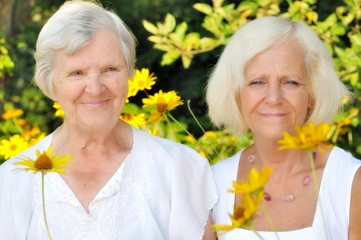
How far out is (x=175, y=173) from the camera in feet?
9.25

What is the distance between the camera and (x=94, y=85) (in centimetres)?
261

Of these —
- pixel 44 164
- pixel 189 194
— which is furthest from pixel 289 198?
pixel 44 164

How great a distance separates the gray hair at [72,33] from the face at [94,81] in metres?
0.02

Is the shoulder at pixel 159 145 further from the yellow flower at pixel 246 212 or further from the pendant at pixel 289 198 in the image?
the yellow flower at pixel 246 212

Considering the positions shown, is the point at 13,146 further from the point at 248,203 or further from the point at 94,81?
the point at 248,203

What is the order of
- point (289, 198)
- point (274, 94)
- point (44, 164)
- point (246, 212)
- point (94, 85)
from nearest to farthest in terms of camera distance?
point (246, 212) < point (44, 164) < point (94, 85) < point (274, 94) < point (289, 198)

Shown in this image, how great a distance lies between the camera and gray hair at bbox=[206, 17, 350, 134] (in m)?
2.82

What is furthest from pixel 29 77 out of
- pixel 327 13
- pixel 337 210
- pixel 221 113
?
pixel 337 210

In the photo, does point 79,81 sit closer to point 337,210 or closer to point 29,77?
point 337,210

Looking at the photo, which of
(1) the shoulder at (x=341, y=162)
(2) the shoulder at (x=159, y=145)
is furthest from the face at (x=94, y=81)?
(1) the shoulder at (x=341, y=162)

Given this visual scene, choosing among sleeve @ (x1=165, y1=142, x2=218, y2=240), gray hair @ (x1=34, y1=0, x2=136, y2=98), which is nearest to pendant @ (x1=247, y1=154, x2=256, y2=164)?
sleeve @ (x1=165, y1=142, x2=218, y2=240)

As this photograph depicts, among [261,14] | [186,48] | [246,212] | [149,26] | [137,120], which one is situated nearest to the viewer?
[246,212]

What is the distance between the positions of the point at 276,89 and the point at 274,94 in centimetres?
2

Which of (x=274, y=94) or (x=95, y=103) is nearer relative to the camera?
(x=95, y=103)
